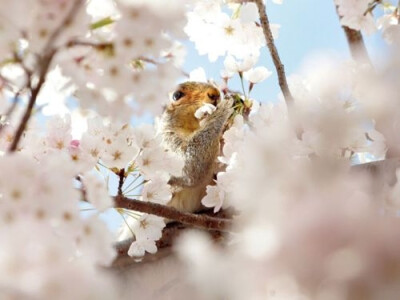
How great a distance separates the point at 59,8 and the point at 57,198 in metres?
0.35

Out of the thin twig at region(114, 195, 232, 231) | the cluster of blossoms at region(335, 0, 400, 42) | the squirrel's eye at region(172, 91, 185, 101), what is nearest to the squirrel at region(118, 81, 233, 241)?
the squirrel's eye at region(172, 91, 185, 101)

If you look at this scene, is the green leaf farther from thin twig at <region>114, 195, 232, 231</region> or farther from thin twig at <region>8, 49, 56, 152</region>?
thin twig at <region>114, 195, 232, 231</region>

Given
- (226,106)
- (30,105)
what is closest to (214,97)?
(226,106)

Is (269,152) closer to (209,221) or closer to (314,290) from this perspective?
(314,290)

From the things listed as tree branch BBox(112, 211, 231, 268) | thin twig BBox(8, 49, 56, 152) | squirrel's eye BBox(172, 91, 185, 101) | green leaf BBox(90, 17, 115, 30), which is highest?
squirrel's eye BBox(172, 91, 185, 101)

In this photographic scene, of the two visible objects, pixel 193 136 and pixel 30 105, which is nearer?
pixel 30 105

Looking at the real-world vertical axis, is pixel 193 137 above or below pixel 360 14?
below

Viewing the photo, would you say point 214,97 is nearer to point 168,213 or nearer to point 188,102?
point 188,102

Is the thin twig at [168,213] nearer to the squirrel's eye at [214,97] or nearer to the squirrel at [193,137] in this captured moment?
the squirrel at [193,137]

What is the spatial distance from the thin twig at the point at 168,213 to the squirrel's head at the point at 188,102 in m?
1.83

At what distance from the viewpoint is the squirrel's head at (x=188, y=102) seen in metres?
4.07

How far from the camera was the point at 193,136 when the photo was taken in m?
4.10

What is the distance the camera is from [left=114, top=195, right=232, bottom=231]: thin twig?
2.06m

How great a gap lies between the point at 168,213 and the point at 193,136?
1.98 m
